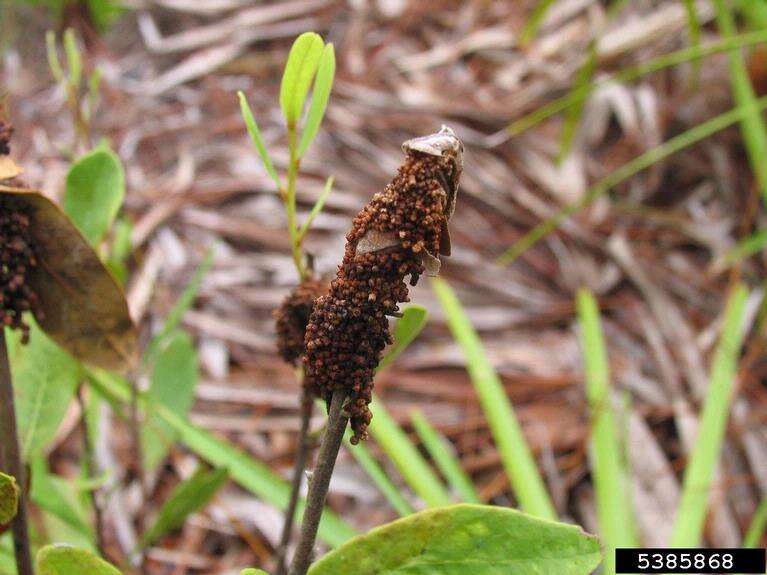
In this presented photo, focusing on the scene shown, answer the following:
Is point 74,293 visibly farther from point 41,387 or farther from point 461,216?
point 461,216

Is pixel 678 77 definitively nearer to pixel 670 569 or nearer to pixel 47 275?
pixel 670 569

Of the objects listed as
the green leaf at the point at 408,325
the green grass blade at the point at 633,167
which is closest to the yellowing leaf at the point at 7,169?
the green leaf at the point at 408,325

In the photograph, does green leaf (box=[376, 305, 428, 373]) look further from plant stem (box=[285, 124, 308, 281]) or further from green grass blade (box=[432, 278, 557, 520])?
green grass blade (box=[432, 278, 557, 520])

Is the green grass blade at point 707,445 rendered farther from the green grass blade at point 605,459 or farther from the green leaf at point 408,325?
the green leaf at point 408,325

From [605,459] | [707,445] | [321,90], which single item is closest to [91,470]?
[321,90]

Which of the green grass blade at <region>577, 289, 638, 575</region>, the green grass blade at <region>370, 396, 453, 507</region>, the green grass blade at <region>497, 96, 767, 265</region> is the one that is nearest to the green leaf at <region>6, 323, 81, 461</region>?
the green grass blade at <region>370, 396, 453, 507</region>
